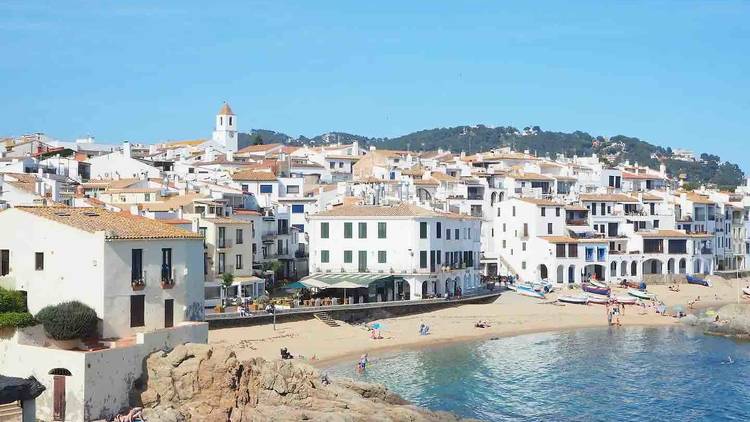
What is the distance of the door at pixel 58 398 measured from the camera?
3048 cm

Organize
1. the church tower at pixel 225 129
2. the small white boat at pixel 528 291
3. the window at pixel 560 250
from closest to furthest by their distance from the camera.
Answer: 1. the small white boat at pixel 528 291
2. the window at pixel 560 250
3. the church tower at pixel 225 129

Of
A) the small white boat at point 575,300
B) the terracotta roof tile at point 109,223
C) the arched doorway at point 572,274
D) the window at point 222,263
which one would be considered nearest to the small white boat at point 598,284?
the arched doorway at point 572,274

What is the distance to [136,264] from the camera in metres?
34.9

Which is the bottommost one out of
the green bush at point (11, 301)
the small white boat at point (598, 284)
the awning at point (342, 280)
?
the small white boat at point (598, 284)

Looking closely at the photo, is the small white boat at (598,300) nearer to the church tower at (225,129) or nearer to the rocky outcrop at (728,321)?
the rocky outcrop at (728,321)

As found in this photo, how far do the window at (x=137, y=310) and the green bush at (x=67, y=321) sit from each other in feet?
5.96

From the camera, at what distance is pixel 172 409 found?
3183 centimetres

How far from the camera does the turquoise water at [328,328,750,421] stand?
40.8 meters

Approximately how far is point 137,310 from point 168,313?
161 cm

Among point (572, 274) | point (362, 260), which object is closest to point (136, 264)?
point (362, 260)

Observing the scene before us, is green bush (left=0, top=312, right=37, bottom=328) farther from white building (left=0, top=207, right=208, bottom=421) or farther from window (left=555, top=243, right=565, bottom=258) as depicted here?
window (left=555, top=243, right=565, bottom=258)

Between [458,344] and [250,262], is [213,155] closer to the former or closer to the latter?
[250,262]

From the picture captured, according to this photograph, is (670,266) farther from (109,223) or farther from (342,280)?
(109,223)

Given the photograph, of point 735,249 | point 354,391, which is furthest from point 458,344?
point 735,249
